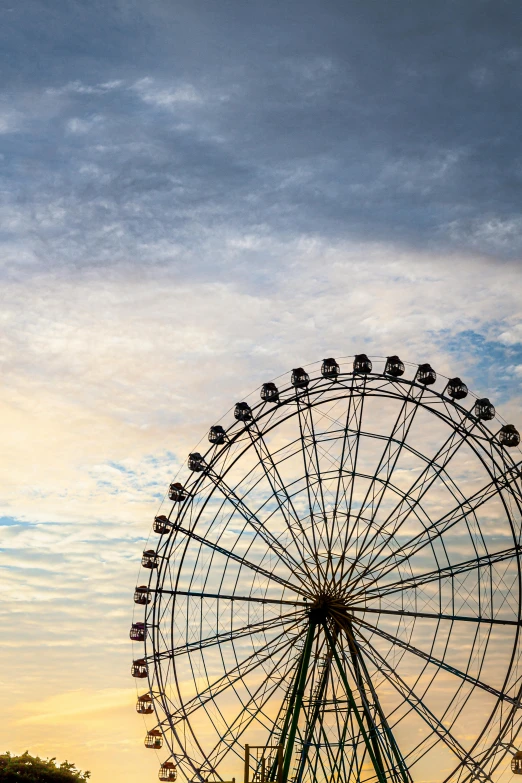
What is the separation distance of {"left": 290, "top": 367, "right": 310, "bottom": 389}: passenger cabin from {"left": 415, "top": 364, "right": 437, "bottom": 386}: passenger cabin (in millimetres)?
5307

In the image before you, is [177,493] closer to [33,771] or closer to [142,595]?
[142,595]

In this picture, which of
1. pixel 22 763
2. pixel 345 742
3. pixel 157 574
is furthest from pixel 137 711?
pixel 22 763

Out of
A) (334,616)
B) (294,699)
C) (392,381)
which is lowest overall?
(294,699)

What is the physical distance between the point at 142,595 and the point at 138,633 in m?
2.00

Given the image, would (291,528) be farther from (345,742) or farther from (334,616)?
(345,742)

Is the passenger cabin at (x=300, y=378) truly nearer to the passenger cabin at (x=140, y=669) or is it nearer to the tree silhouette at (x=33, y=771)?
the passenger cabin at (x=140, y=669)

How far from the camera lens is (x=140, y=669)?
44.3m

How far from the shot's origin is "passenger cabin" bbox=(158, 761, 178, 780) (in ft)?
144

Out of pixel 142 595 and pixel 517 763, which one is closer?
pixel 517 763

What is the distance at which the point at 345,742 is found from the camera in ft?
129

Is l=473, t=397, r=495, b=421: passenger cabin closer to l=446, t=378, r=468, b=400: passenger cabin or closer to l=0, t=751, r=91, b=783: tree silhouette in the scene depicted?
l=446, t=378, r=468, b=400: passenger cabin

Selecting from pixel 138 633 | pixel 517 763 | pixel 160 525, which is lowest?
pixel 517 763

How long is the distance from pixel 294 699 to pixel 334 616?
13.1 feet

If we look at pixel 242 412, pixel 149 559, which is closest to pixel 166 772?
pixel 149 559
